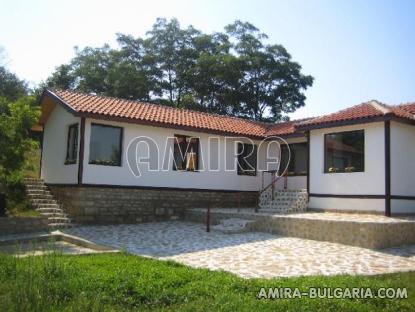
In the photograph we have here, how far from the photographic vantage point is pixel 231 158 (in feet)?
63.4

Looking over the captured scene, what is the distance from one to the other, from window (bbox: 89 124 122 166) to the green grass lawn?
8.27 metres

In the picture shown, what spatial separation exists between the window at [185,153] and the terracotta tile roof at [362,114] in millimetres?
4351

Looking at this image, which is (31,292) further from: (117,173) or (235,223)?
(117,173)

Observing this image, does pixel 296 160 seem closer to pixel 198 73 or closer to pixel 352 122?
pixel 352 122

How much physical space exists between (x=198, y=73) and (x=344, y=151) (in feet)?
66.3

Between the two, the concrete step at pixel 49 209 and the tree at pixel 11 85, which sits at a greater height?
the tree at pixel 11 85

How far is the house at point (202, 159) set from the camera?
14.5m

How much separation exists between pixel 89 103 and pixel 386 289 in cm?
1279

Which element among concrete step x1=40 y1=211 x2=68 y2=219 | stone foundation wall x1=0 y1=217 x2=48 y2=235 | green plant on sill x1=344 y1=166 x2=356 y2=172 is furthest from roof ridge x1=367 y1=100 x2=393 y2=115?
stone foundation wall x1=0 y1=217 x2=48 y2=235

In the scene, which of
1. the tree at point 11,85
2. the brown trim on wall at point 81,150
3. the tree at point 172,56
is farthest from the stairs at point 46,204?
the tree at point 172,56

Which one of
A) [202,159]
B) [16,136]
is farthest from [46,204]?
[202,159]

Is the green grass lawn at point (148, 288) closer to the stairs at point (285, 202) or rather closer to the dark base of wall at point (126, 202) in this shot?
the dark base of wall at point (126, 202)

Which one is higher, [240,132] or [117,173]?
[240,132]

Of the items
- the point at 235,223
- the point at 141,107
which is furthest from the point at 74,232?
the point at 141,107
